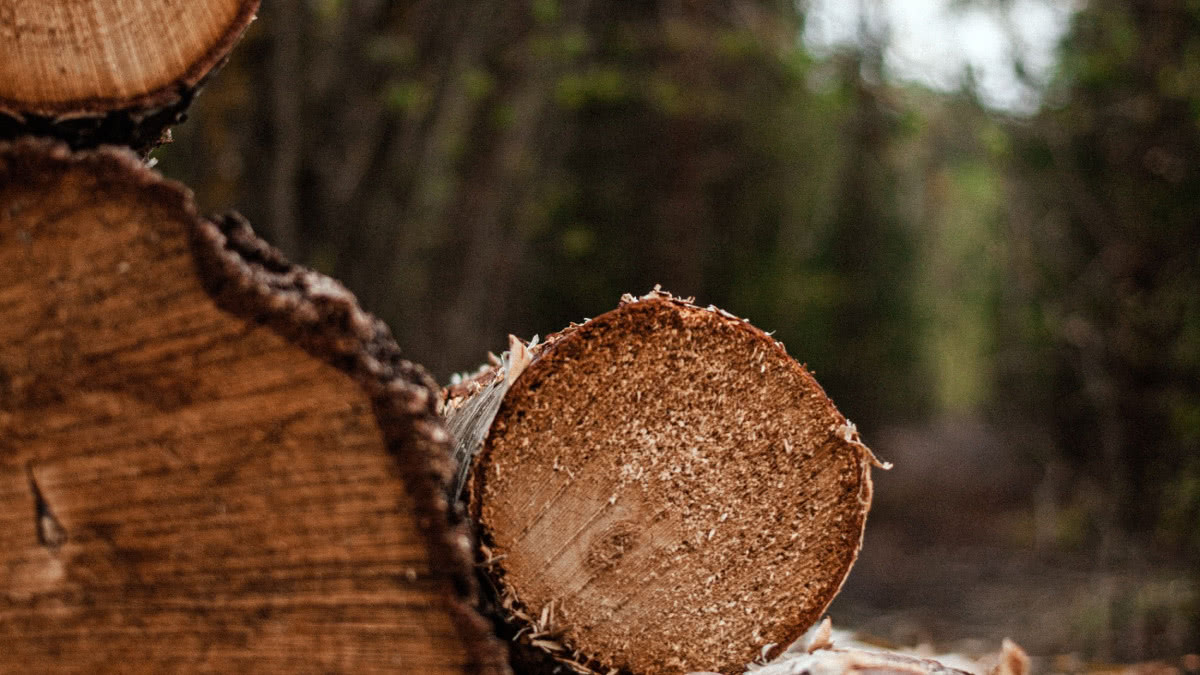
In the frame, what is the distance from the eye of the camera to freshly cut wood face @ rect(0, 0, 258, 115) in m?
1.11

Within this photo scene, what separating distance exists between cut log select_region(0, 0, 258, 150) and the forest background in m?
2.88

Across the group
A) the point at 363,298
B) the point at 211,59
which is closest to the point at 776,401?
the point at 211,59

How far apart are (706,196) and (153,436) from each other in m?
8.15

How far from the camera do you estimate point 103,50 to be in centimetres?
112

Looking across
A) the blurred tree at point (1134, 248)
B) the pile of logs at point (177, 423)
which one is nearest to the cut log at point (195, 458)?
the pile of logs at point (177, 423)

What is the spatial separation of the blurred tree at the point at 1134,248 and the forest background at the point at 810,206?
0.02m

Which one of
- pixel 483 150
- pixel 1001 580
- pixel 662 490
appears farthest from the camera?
pixel 1001 580

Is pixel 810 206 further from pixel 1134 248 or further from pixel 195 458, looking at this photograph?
pixel 195 458

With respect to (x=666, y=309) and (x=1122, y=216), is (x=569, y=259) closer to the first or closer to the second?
(x=1122, y=216)

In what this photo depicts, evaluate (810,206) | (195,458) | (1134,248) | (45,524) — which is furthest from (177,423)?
(810,206)

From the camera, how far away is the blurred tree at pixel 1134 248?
6.17 m

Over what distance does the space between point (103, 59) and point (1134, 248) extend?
6790 mm

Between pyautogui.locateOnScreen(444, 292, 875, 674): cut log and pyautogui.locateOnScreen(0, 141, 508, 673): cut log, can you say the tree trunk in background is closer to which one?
pyautogui.locateOnScreen(444, 292, 875, 674): cut log

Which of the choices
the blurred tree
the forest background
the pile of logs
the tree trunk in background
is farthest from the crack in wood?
the blurred tree
